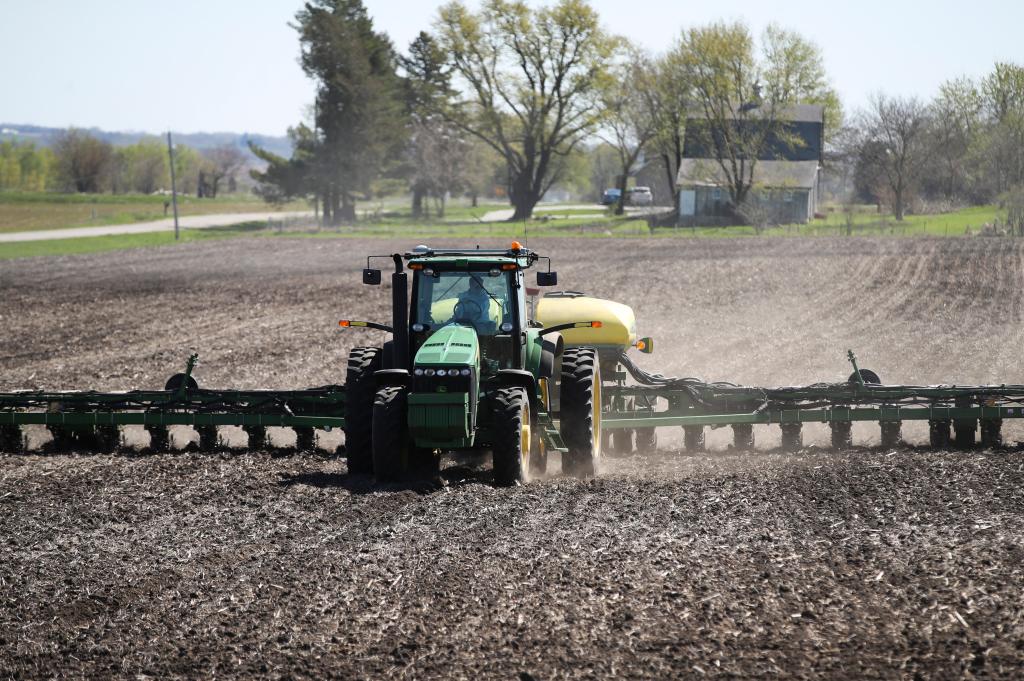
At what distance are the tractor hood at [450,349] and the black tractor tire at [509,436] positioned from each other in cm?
48

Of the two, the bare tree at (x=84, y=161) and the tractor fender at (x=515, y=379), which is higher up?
A: the bare tree at (x=84, y=161)

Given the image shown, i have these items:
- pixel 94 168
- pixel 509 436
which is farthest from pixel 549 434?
pixel 94 168

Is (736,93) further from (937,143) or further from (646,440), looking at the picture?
(646,440)

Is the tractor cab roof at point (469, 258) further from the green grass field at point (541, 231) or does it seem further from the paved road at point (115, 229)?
the paved road at point (115, 229)

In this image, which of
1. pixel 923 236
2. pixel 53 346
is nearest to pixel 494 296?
pixel 53 346

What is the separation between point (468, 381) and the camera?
10.6m

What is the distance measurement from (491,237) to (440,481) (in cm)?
4140

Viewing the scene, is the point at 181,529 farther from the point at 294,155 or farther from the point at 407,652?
the point at 294,155

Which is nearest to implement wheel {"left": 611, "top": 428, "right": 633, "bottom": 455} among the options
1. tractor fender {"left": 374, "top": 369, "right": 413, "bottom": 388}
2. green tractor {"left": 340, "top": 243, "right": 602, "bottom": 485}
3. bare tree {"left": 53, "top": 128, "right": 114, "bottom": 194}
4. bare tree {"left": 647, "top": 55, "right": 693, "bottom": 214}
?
green tractor {"left": 340, "top": 243, "right": 602, "bottom": 485}

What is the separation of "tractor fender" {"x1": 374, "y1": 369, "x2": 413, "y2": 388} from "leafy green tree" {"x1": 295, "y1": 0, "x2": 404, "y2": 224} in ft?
204

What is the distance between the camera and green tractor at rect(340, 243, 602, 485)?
10.7 m

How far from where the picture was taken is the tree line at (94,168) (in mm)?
111375

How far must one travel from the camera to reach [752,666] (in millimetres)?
7043

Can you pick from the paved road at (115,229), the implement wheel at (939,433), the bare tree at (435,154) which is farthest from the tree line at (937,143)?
the implement wheel at (939,433)
